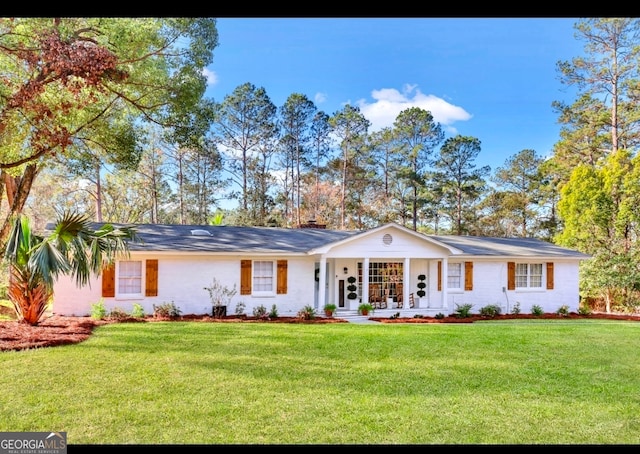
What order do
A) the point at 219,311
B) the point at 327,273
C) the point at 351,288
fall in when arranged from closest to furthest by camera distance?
the point at 219,311 → the point at 351,288 → the point at 327,273

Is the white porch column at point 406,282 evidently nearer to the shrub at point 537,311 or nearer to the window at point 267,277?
the window at point 267,277

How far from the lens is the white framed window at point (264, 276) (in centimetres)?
1377

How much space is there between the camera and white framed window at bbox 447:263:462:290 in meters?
15.6

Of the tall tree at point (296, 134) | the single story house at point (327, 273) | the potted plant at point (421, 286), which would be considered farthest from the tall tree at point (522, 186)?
the potted plant at point (421, 286)

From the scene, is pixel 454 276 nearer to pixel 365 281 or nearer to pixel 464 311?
pixel 464 311

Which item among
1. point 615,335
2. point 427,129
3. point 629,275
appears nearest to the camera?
point 615,335

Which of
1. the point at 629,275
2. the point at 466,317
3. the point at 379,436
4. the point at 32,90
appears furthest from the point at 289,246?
the point at 629,275

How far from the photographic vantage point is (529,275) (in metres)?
16.1

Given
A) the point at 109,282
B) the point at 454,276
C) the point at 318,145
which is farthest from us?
the point at 318,145

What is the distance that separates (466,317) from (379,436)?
1157cm

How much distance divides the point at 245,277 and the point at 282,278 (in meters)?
1.21

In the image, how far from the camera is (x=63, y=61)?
20.4 ft

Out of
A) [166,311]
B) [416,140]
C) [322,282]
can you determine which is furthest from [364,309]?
[416,140]

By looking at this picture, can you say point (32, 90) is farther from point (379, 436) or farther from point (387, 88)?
point (387, 88)
